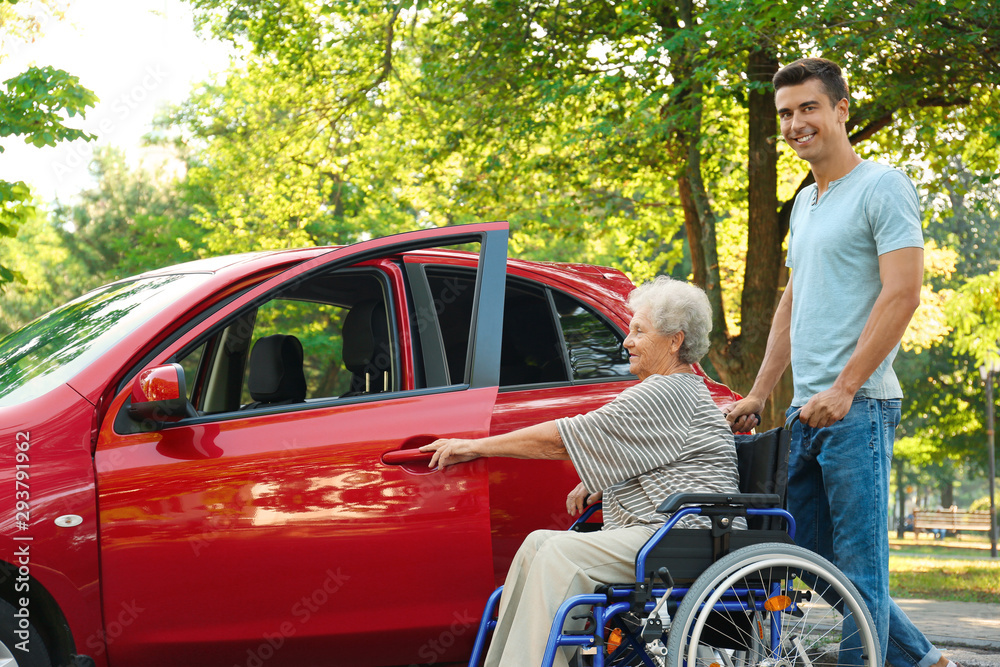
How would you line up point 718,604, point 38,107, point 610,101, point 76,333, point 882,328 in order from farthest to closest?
point 610,101
point 38,107
point 76,333
point 882,328
point 718,604

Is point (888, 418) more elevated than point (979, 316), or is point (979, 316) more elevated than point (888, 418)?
point (888, 418)

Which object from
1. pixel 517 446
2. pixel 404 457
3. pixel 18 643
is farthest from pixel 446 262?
pixel 18 643

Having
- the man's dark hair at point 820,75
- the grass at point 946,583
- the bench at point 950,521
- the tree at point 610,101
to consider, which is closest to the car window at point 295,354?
the man's dark hair at point 820,75

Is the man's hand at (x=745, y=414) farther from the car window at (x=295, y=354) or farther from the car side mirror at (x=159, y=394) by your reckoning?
the car side mirror at (x=159, y=394)

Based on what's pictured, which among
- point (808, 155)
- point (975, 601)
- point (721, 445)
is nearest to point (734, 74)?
point (975, 601)

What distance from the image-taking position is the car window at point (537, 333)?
387cm

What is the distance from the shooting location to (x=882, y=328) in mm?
3035

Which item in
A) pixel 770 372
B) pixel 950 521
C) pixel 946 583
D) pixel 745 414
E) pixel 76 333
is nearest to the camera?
pixel 76 333

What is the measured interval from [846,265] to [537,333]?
1.33m

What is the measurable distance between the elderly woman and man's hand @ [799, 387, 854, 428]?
279mm

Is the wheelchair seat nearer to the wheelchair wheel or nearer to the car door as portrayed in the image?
the wheelchair wheel

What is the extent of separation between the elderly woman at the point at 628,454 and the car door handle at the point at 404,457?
0.17 feet

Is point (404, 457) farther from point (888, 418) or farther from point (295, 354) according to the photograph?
point (888, 418)

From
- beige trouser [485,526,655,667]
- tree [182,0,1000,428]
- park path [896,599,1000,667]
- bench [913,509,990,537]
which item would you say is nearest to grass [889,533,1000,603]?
park path [896,599,1000,667]
